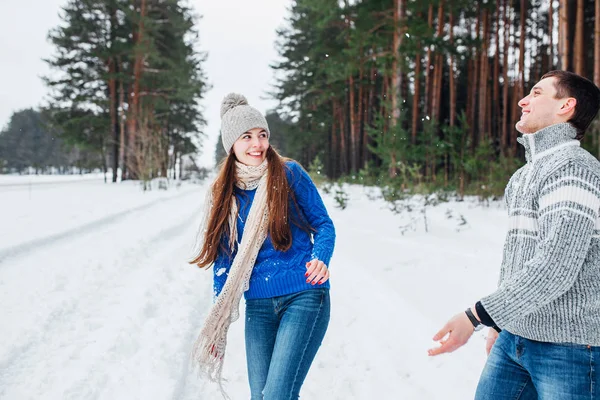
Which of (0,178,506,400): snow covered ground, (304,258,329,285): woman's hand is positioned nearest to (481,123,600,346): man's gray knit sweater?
(304,258,329,285): woman's hand

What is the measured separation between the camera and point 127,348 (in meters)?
3.48

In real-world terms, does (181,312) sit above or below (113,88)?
below

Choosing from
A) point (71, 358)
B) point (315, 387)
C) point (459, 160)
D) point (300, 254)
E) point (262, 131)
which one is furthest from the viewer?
point (459, 160)

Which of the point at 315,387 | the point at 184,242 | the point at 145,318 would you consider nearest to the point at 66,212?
the point at 184,242

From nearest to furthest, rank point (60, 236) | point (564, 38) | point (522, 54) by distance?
point (60, 236)
point (564, 38)
point (522, 54)

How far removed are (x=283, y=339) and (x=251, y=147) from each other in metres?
1.06

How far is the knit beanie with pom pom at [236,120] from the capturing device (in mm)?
2285

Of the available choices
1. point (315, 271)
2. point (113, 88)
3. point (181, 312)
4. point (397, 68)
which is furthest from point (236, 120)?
point (113, 88)

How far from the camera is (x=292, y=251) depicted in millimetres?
2158

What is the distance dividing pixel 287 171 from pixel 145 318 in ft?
9.19

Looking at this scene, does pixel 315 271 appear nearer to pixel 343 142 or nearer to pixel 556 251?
pixel 556 251

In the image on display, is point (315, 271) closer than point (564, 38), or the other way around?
point (315, 271)

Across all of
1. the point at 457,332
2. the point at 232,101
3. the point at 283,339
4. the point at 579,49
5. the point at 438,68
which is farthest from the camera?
the point at 438,68

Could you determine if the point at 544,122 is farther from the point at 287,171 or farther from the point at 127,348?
the point at 127,348
